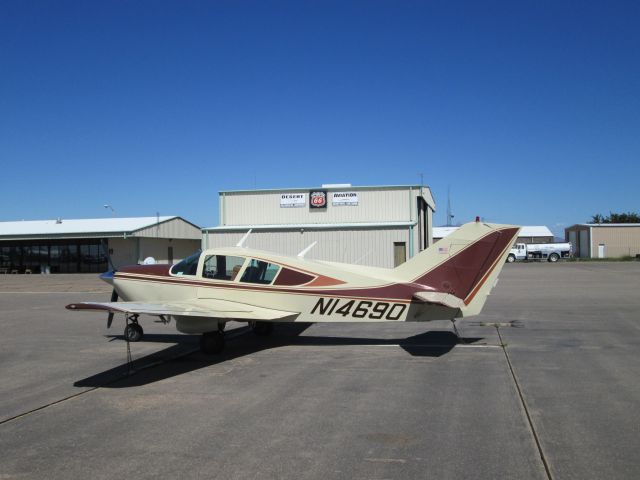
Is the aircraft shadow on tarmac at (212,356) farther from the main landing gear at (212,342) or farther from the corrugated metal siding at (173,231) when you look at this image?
the corrugated metal siding at (173,231)

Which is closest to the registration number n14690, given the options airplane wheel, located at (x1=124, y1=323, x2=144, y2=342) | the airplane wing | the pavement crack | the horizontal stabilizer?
the horizontal stabilizer

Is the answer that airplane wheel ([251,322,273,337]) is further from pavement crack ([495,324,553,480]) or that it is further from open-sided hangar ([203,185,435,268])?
open-sided hangar ([203,185,435,268])

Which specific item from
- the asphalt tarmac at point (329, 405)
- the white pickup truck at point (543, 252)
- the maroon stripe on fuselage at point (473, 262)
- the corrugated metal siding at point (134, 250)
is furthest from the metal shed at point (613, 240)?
the maroon stripe on fuselage at point (473, 262)

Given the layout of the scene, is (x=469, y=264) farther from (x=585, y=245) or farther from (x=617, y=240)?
(x=585, y=245)

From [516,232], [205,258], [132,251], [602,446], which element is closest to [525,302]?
[516,232]

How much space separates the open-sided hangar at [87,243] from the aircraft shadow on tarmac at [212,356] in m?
33.5

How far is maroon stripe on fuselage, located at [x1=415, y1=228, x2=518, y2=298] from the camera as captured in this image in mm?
9625

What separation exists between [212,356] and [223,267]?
1711mm

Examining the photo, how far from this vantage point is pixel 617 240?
66.6 metres

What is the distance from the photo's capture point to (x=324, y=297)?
9906mm

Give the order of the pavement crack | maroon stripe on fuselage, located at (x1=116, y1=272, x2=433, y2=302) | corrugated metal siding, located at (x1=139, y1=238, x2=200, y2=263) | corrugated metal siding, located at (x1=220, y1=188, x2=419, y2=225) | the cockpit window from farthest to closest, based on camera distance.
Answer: corrugated metal siding, located at (x1=139, y1=238, x2=200, y2=263) → corrugated metal siding, located at (x1=220, y1=188, x2=419, y2=225) → the cockpit window → maroon stripe on fuselage, located at (x1=116, y1=272, x2=433, y2=302) → the pavement crack

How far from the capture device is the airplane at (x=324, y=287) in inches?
376

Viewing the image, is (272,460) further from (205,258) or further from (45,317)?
(45,317)

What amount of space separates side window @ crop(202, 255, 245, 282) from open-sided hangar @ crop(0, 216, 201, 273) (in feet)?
113
